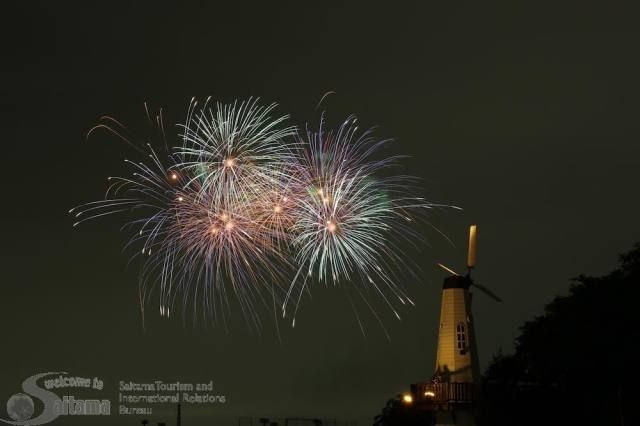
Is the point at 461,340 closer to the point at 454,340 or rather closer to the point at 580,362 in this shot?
the point at 454,340

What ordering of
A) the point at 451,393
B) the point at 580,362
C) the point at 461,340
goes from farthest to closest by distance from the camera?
the point at 580,362
the point at 461,340
the point at 451,393

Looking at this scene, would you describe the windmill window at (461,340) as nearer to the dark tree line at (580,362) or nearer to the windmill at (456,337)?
the windmill at (456,337)

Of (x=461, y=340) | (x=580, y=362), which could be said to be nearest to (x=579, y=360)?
(x=580, y=362)

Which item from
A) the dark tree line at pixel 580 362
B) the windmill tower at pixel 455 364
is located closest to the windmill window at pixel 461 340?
the windmill tower at pixel 455 364

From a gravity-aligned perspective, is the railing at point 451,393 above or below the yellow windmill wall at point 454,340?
below

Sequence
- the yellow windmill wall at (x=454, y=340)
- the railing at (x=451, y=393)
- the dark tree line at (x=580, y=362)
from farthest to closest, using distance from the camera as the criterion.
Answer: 1. the dark tree line at (x=580, y=362)
2. the yellow windmill wall at (x=454, y=340)
3. the railing at (x=451, y=393)

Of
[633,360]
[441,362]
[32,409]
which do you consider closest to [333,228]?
[441,362]

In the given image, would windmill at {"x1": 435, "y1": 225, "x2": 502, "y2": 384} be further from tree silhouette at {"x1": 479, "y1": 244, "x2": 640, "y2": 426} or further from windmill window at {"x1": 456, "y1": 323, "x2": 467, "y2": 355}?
tree silhouette at {"x1": 479, "y1": 244, "x2": 640, "y2": 426}

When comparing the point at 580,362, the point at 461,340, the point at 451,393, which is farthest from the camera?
the point at 580,362
